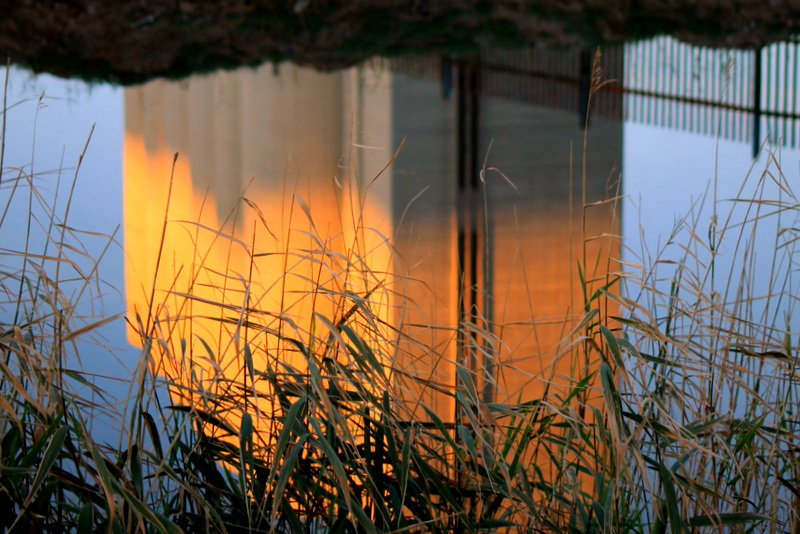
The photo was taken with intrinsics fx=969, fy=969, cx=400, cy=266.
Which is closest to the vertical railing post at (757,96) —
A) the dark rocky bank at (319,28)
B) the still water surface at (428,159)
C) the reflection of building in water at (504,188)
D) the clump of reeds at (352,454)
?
the still water surface at (428,159)

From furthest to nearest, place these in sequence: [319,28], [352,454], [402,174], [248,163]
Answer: [319,28] < [248,163] < [402,174] < [352,454]

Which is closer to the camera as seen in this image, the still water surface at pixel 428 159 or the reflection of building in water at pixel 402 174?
the reflection of building in water at pixel 402 174

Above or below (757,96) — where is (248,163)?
below

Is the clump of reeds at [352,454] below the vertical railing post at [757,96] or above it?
below

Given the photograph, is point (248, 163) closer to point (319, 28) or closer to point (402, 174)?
point (402, 174)

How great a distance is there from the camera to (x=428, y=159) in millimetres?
4441

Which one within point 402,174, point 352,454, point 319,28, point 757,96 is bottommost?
point 352,454

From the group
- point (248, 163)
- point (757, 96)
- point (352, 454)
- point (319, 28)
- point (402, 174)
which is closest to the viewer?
point (352, 454)

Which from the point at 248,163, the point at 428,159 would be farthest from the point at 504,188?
the point at 248,163

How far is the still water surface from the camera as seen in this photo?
295 centimetres

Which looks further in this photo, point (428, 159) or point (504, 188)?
point (428, 159)

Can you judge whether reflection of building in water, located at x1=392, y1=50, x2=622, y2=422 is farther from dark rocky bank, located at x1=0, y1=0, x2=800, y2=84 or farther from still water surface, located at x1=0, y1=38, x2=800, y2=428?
dark rocky bank, located at x1=0, y1=0, x2=800, y2=84

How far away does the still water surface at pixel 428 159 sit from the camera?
2.95m

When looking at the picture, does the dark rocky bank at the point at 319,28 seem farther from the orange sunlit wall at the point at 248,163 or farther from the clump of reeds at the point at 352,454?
the clump of reeds at the point at 352,454
